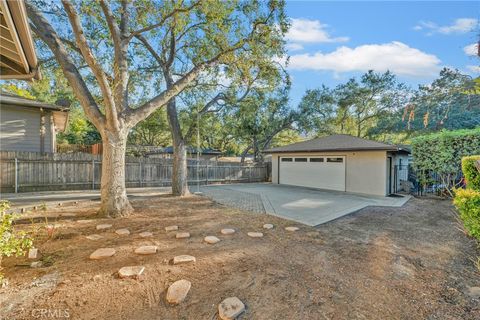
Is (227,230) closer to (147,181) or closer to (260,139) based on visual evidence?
(147,181)

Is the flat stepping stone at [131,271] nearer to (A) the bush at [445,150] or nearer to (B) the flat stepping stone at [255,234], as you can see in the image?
(B) the flat stepping stone at [255,234]

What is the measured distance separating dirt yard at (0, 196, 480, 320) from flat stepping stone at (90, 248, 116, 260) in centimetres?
9

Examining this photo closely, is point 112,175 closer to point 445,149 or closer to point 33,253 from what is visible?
point 33,253

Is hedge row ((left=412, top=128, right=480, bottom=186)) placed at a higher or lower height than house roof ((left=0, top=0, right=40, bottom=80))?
lower

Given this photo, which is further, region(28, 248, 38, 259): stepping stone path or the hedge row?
the hedge row

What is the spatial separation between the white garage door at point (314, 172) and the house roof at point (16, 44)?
37.5 feet

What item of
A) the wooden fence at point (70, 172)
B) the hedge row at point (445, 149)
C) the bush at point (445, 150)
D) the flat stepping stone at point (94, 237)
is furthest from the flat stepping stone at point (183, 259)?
the hedge row at point (445, 149)

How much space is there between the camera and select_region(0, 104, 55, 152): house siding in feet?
28.8

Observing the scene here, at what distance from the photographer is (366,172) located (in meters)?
10.2

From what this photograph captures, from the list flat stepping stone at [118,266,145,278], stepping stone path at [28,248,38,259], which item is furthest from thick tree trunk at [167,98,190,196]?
flat stepping stone at [118,266,145,278]

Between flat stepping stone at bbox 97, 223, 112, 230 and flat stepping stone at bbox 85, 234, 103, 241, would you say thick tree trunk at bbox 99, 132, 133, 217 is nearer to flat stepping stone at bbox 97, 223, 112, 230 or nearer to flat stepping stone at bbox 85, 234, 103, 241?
flat stepping stone at bbox 97, 223, 112, 230

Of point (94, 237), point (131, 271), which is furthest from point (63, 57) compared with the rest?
point (131, 271)

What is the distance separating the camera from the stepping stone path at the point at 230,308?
2.07 m

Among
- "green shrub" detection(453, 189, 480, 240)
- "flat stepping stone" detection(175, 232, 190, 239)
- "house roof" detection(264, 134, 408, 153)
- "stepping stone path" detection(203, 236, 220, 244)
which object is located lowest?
"stepping stone path" detection(203, 236, 220, 244)
